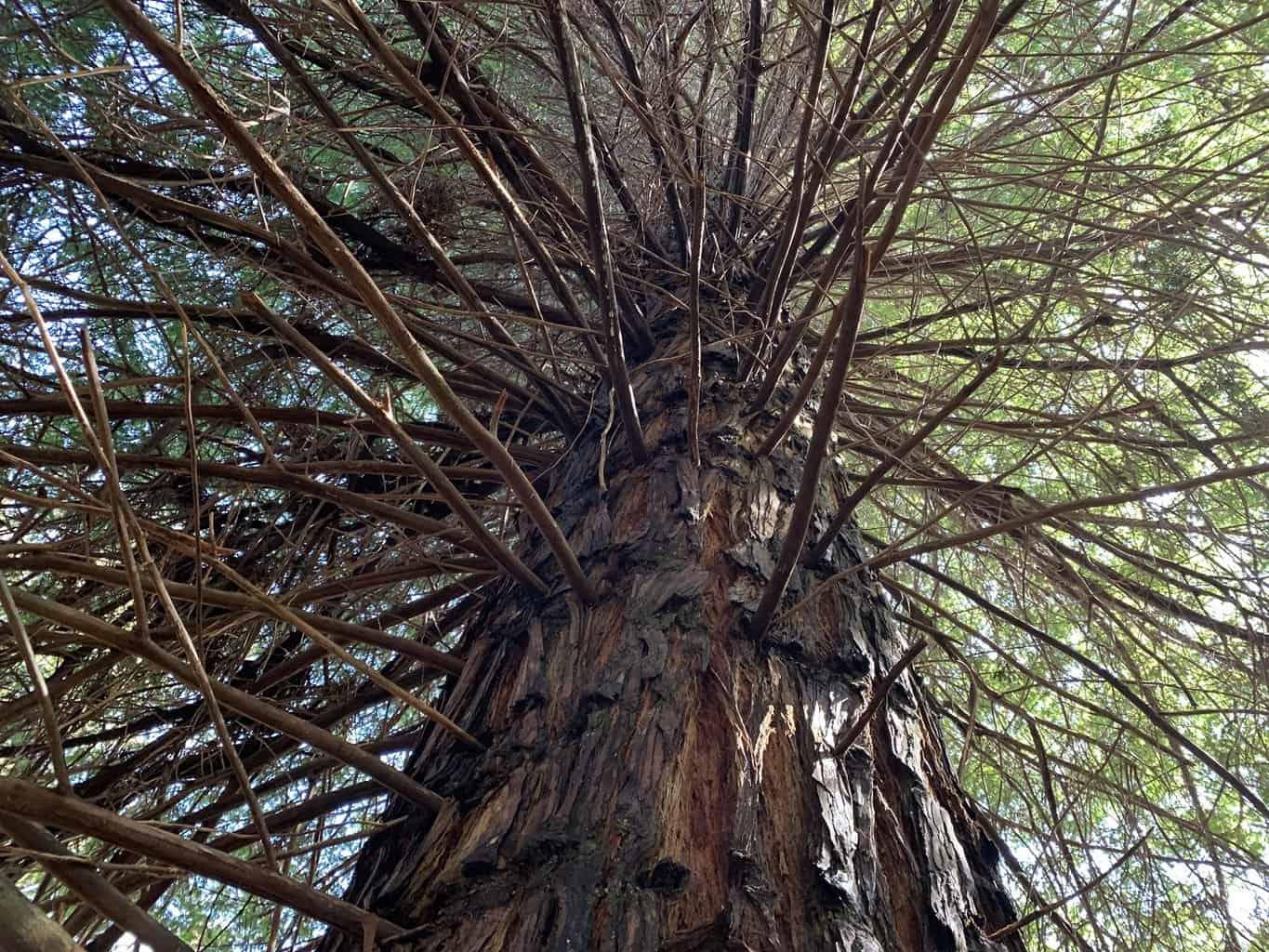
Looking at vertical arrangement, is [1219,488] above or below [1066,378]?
above

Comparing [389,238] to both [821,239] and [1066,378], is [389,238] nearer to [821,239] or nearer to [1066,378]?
[821,239]

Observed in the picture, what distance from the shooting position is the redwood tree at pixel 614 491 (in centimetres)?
94

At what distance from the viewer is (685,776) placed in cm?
101

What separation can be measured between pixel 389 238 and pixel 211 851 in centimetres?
160

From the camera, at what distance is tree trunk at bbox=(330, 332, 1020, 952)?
90cm

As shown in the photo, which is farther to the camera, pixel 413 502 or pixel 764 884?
pixel 413 502

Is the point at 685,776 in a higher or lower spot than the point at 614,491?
lower

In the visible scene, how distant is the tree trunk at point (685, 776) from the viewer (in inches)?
35.4

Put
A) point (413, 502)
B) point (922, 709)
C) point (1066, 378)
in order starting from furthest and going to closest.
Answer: point (413, 502) → point (1066, 378) → point (922, 709)

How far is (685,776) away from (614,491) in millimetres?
620

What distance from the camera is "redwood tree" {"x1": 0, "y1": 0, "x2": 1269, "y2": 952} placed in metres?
0.94

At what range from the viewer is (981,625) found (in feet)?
9.19

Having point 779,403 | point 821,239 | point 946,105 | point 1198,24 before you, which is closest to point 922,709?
point 779,403

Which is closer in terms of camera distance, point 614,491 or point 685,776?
point 685,776
